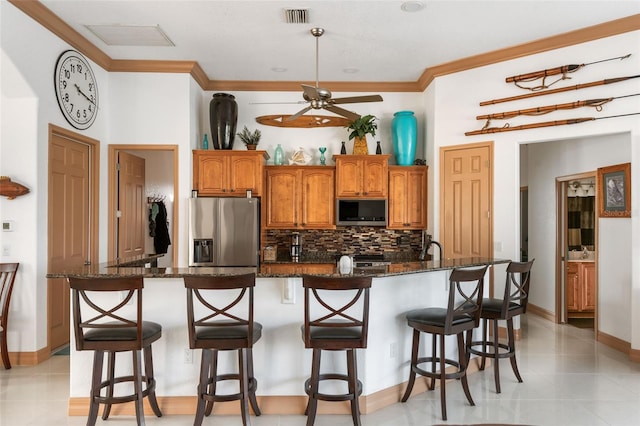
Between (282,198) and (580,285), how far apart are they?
170 inches

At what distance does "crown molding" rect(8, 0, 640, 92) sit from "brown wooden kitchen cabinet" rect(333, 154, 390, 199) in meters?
1.12

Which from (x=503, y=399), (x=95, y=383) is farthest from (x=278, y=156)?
(x=503, y=399)

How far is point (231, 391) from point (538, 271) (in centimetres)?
500

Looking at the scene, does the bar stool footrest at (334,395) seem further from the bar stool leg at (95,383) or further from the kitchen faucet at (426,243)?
the kitchen faucet at (426,243)

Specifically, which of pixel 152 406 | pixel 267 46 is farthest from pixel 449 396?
pixel 267 46

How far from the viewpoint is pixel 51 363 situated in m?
4.07

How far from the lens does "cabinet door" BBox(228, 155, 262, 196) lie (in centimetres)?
559

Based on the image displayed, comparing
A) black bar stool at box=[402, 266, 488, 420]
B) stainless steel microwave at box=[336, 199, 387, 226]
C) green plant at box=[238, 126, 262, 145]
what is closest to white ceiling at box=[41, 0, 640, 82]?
green plant at box=[238, 126, 262, 145]

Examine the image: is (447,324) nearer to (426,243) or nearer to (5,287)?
(426,243)

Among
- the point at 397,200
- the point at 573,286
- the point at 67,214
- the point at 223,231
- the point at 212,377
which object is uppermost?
the point at 397,200

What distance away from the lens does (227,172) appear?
18.3ft

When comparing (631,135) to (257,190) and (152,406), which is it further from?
(152,406)

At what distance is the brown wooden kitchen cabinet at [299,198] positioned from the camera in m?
5.86

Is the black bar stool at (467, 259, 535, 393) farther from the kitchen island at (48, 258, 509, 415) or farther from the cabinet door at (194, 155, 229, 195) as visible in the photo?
the cabinet door at (194, 155, 229, 195)
